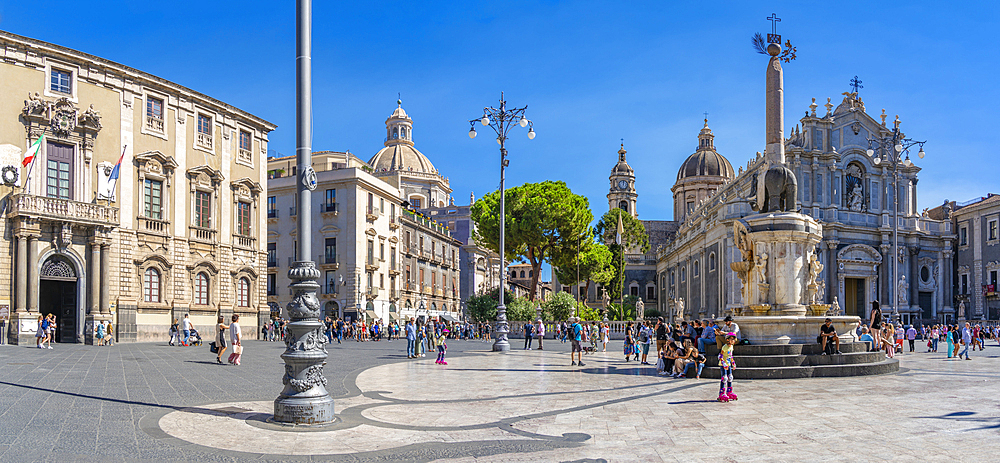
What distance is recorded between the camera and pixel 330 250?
4969cm

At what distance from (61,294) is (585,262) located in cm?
3261

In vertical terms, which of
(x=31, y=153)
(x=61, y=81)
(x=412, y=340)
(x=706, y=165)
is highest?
(x=706, y=165)

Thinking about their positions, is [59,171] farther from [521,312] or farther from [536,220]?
[536,220]

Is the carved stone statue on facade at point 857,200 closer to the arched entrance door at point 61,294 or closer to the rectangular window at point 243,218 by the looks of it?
the rectangular window at point 243,218

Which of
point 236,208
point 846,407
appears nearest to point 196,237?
point 236,208

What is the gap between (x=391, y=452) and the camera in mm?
7801

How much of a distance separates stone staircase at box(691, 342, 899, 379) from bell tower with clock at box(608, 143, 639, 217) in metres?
82.8

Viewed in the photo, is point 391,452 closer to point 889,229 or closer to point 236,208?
point 236,208

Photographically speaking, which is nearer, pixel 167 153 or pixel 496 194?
pixel 167 153

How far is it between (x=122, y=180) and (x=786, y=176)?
2653 cm

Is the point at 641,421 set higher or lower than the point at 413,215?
lower

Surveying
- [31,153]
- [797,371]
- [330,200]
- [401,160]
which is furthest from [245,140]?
[401,160]

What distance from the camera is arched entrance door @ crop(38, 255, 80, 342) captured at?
28.6m

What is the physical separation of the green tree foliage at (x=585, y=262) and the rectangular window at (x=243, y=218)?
813 inches
